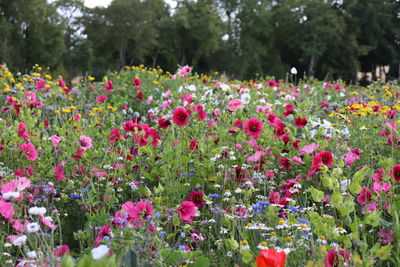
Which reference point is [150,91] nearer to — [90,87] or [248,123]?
[90,87]

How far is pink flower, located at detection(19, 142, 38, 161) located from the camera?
9.82 feet

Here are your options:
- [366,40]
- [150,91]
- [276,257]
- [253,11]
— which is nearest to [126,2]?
[253,11]

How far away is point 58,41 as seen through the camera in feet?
88.0

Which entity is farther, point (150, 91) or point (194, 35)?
point (194, 35)

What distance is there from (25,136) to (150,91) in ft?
12.8

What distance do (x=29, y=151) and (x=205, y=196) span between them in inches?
56.2

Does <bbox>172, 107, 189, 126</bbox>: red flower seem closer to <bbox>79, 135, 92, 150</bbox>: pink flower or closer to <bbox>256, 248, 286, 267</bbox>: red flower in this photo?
<bbox>79, 135, 92, 150</bbox>: pink flower

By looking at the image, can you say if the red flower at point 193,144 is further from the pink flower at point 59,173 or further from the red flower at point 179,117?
the pink flower at point 59,173

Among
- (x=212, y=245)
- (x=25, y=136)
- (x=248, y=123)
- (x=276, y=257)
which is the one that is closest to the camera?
(x=276, y=257)

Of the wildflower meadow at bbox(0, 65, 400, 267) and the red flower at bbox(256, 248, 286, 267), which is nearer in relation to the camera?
the red flower at bbox(256, 248, 286, 267)

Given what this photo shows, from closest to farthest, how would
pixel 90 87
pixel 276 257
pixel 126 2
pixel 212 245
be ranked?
pixel 276 257
pixel 212 245
pixel 90 87
pixel 126 2

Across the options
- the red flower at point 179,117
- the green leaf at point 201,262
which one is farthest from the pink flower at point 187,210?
the red flower at point 179,117

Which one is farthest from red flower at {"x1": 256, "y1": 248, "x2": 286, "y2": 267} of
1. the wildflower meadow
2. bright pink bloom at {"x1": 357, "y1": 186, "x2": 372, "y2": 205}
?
bright pink bloom at {"x1": 357, "y1": 186, "x2": 372, "y2": 205}

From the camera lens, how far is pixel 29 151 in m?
3.02
